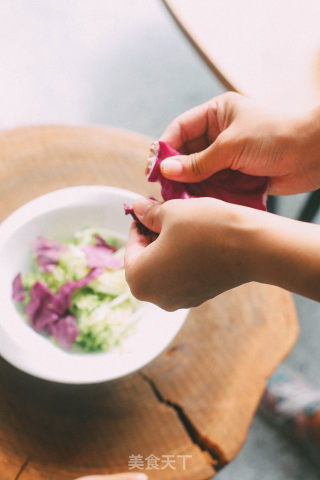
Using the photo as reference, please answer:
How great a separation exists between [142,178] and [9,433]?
0.56 metres

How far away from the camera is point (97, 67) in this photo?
1.83 m

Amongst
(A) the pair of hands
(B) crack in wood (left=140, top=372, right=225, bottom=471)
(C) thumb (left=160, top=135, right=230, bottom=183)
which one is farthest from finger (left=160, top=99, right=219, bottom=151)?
(B) crack in wood (left=140, top=372, right=225, bottom=471)

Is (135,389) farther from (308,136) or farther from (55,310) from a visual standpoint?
(308,136)

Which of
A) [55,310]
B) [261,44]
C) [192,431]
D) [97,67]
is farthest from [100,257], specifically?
[97,67]

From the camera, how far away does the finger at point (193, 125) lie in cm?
75

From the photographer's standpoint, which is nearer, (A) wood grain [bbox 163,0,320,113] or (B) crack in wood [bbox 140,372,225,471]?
(B) crack in wood [bbox 140,372,225,471]

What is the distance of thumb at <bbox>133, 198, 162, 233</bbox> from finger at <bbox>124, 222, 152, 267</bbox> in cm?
3

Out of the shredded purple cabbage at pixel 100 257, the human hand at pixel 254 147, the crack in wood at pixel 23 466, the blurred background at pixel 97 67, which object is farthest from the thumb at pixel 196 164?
the blurred background at pixel 97 67

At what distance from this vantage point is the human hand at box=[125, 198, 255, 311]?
21.2 inches

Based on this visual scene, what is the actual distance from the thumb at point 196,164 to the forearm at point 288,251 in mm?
158

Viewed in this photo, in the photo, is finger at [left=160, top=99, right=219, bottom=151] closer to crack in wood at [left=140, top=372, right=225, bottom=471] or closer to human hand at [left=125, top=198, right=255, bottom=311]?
human hand at [left=125, top=198, right=255, bottom=311]

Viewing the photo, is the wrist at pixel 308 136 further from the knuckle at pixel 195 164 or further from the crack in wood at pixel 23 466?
the crack in wood at pixel 23 466

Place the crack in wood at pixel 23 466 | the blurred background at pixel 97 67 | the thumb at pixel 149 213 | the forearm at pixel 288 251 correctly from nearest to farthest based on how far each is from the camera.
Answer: the forearm at pixel 288 251
the thumb at pixel 149 213
the crack in wood at pixel 23 466
the blurred background at pixel 97 67

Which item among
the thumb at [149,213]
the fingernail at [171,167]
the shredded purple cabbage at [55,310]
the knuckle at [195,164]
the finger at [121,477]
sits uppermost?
the fingernail at [171,167]
